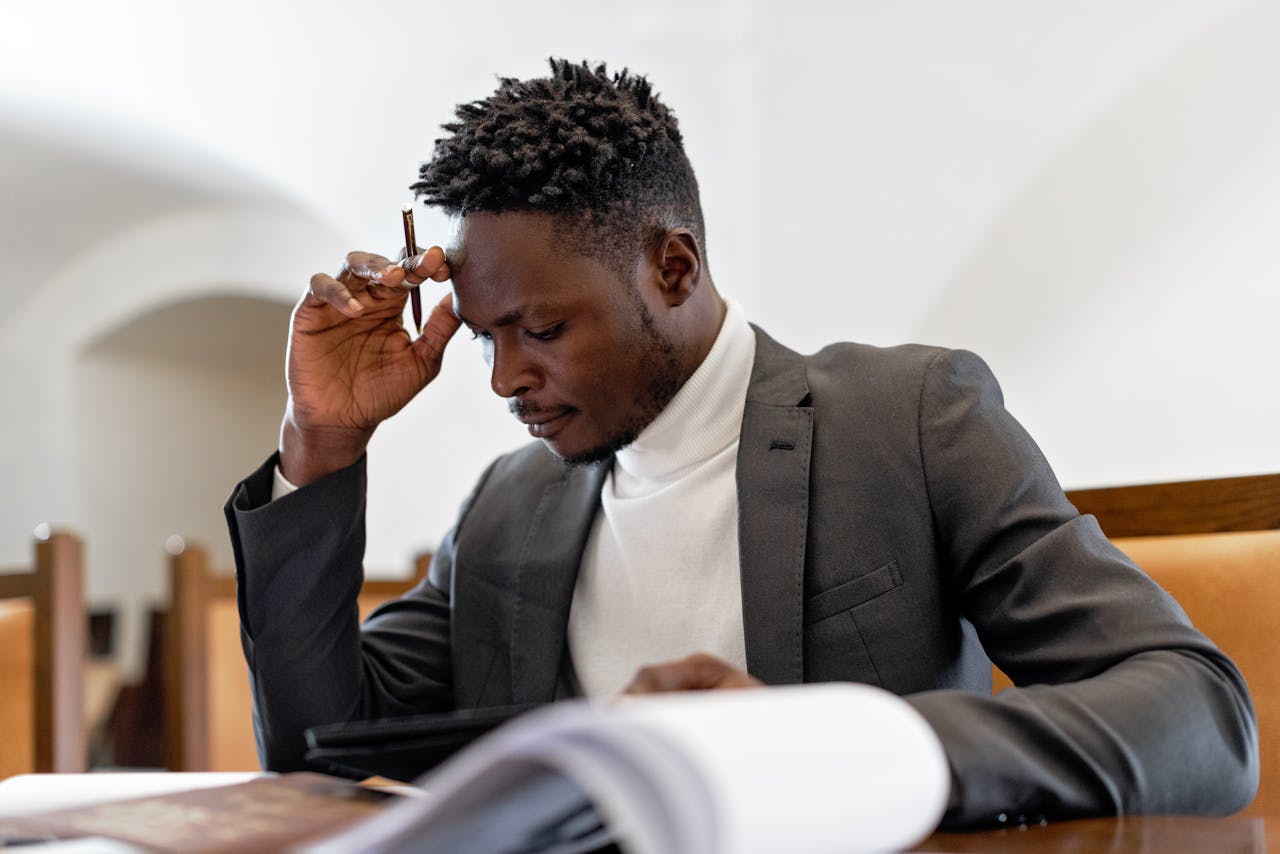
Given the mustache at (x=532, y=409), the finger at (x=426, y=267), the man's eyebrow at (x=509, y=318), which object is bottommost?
the mustache at (x=532, y=409)

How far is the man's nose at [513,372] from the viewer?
4.20ft

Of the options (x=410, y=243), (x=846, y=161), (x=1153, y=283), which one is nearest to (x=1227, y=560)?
(x=410, y=243)

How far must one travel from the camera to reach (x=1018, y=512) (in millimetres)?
1114

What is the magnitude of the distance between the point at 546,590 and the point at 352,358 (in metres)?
0.32

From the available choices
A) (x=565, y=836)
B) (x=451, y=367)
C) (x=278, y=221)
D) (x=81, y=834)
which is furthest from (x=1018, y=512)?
(x=278, y=221)

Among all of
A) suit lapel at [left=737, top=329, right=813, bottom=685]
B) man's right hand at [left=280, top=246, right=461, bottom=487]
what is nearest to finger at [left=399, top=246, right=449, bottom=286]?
man's right hand at [left=280, top=246, right=461, bottom=487]

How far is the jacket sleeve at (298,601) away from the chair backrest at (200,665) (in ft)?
3.15

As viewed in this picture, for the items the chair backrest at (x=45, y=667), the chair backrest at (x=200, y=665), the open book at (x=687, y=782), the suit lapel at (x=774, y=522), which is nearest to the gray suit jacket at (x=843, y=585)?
the suit lapel at (x=774, y=522)

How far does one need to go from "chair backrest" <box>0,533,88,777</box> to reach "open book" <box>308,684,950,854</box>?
148cm

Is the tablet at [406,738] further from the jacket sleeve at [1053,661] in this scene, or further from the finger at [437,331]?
the finger at [437,331]

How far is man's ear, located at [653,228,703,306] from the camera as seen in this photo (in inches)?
53.9

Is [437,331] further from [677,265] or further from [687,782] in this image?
[687,782]

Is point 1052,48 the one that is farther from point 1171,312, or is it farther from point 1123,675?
point 1123,675

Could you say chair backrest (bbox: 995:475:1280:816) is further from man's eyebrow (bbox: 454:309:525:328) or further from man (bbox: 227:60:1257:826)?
man's eyebrow (bbox: 454:309:525:328)
